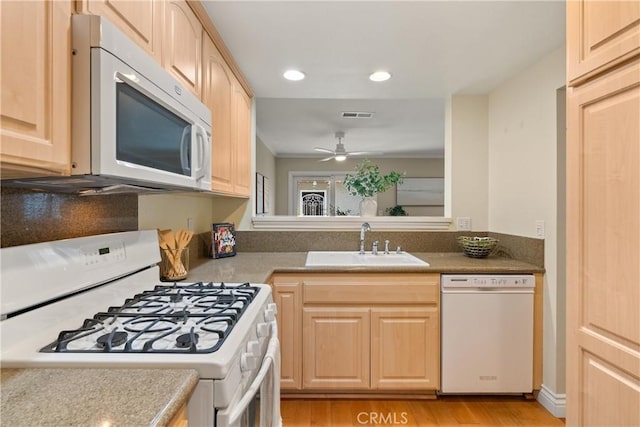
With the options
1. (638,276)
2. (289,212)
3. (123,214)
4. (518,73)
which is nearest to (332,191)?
(289,212)

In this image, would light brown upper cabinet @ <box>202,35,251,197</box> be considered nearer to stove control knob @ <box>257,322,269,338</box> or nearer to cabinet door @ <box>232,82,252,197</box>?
cabinet door @ <box>232,82,252,197</box>

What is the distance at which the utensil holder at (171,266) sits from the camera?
65.6 inches

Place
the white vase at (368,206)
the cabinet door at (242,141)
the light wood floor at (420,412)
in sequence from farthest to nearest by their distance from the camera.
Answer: the white vase at (368,206), the cabinet door at (242,141), the light wood floor at (420,412)

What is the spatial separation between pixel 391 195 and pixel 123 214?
5.50 meters

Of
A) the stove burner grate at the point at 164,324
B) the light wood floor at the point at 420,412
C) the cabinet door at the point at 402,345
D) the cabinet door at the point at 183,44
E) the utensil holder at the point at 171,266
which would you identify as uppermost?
the cabinet door at the point at 183,44

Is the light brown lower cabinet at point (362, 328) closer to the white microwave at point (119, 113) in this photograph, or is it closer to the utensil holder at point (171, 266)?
the utensil holder at point (171, 266)

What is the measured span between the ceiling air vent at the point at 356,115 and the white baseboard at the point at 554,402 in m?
2.80

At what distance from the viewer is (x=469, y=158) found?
104 inches

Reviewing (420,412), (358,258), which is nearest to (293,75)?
(358,258)

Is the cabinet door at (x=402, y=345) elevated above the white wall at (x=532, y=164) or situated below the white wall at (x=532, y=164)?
below

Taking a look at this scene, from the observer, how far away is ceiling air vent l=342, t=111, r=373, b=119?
3599 millimetres

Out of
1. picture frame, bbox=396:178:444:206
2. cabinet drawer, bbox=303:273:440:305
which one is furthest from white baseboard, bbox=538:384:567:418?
picture frame, bbox=396:178:444:206

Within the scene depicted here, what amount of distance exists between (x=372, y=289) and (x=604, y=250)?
3.96 ft

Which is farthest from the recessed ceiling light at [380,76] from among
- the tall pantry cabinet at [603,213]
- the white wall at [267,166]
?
the white wall at [267,166]
